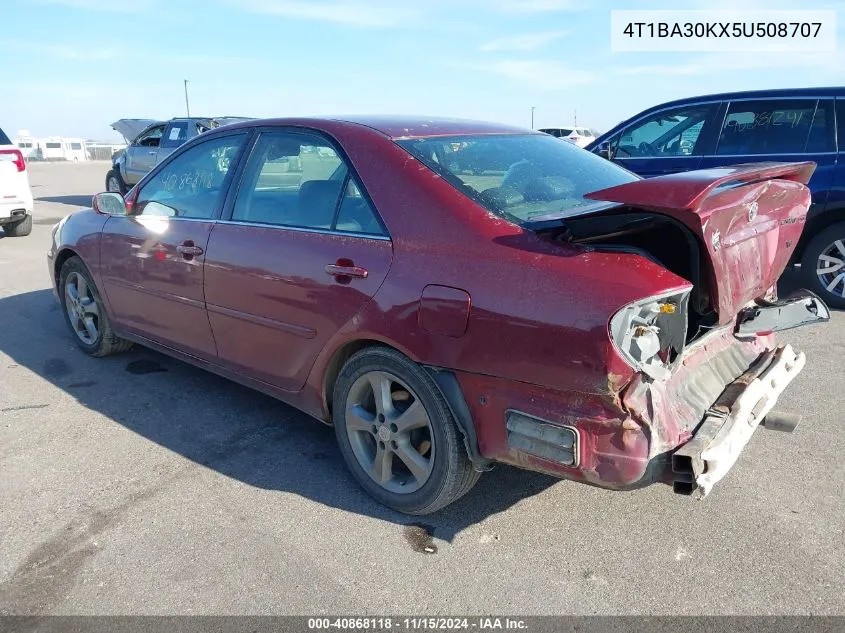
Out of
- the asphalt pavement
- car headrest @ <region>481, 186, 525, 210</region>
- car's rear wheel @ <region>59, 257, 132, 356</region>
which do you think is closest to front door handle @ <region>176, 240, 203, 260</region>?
the asphalt pavement

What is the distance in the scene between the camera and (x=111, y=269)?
4.53 m

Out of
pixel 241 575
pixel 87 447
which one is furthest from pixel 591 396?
pixel 87 447

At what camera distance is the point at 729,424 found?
263 cm

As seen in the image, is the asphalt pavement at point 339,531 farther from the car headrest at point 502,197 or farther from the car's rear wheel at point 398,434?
the car headrest at point 502,197

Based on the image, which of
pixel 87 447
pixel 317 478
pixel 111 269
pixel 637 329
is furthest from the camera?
pixel 111 269

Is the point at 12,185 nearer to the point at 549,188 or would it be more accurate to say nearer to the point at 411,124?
the point at 411,124

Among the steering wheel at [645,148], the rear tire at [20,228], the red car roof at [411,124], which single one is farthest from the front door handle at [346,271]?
the rear tire at [20,228]

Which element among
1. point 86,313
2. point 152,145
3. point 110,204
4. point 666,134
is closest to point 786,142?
point 666,134

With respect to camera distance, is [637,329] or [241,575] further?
[241,575]

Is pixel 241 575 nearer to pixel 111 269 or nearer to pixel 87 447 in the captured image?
pixel 87 447

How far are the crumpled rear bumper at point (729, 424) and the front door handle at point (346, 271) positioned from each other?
141cm

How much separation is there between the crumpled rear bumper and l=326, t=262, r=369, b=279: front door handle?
1407 mm

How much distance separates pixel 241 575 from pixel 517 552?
107cm

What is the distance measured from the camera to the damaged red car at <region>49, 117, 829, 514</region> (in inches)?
94.8
